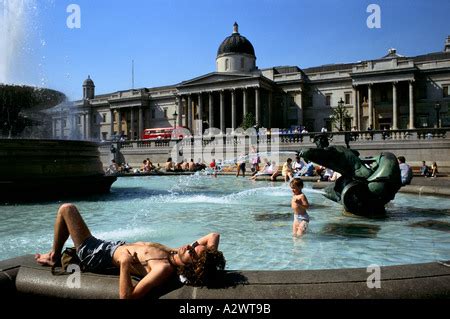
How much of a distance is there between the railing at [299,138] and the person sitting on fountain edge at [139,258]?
78.4ft

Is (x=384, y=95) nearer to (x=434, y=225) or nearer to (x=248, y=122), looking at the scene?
(x=248, y=122)

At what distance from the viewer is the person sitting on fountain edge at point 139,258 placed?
3201 millimetres

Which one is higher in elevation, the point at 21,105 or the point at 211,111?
the point at 211,111

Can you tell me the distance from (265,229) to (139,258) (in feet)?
13.4

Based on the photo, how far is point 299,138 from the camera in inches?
1483

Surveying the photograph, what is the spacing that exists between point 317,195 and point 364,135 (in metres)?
24.2

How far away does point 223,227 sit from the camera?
25.2ft

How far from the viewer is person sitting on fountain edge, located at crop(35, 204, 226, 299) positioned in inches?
126

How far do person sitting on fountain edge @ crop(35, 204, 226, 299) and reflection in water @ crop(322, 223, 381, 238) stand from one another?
3561 millimetres

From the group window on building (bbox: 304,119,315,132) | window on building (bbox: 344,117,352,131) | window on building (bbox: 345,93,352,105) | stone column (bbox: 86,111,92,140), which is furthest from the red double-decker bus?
stone column (bbox: 86,111,92,140)

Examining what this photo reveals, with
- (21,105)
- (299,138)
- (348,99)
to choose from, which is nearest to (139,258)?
(21,105)

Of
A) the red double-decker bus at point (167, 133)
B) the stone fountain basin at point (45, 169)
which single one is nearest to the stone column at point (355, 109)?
the red double-decker bus at point (167, 133)

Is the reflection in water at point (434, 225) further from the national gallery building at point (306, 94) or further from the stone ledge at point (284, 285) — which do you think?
the national gallery building at point (306, 94)

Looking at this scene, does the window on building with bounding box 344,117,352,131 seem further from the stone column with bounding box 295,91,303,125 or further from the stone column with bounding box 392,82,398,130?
the stone column with bounding box 295,91,303,125
